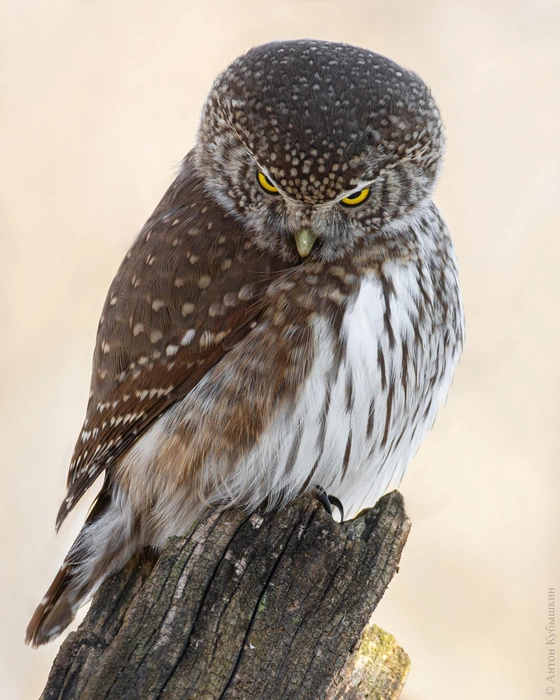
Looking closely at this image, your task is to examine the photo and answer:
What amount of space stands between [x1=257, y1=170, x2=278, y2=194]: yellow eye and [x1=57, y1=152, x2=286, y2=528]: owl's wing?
0.19 metres

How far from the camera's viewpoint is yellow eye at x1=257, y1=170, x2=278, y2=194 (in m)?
2.56

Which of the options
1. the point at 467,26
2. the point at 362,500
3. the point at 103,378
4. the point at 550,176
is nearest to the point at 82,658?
the point at 103,378

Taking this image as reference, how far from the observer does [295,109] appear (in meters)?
2.43

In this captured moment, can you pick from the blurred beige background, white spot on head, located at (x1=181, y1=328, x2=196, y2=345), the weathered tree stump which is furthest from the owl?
the blurred beige background

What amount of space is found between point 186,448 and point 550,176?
2.61 metres

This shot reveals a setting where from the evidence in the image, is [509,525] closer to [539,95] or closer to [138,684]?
[539,95]

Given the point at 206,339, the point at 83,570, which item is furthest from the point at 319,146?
the point at 83,570

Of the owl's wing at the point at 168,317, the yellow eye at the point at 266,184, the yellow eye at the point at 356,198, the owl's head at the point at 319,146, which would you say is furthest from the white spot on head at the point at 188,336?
the yellow eye at the point at 356,198

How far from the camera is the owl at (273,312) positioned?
2514mm

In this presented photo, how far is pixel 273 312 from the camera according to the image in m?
2.59

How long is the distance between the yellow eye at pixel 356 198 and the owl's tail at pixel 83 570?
123 cm

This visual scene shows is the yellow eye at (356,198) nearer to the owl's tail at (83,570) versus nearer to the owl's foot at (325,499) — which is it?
the owl's foot at (325,499)

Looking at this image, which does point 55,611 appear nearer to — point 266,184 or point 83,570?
point 83,570

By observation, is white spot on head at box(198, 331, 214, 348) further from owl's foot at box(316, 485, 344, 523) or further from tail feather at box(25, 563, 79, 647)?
tail feather at box(25, 563, 79, 647)
